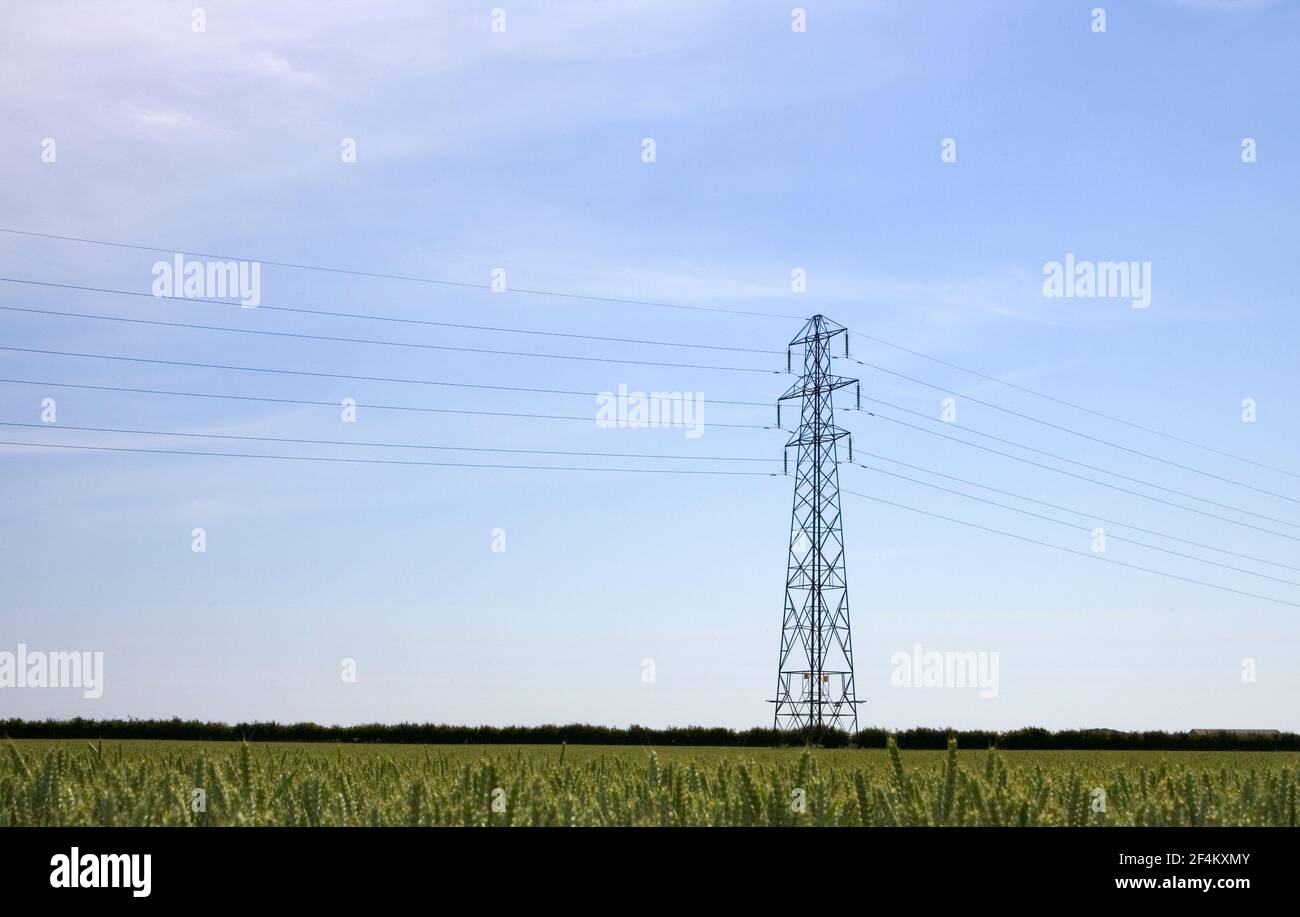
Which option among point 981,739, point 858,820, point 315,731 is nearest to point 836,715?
point 981,739

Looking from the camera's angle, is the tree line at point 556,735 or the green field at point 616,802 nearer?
the green field at point 616,802

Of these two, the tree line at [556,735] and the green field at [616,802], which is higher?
the green field at [616,802]

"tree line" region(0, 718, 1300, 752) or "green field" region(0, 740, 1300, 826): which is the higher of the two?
"green field" region(0, 740, 1300, 826)

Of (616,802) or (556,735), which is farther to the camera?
(556,735)

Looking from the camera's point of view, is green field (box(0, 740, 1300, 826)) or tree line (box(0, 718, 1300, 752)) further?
tree line (box(0, 718, 1300, 752))
